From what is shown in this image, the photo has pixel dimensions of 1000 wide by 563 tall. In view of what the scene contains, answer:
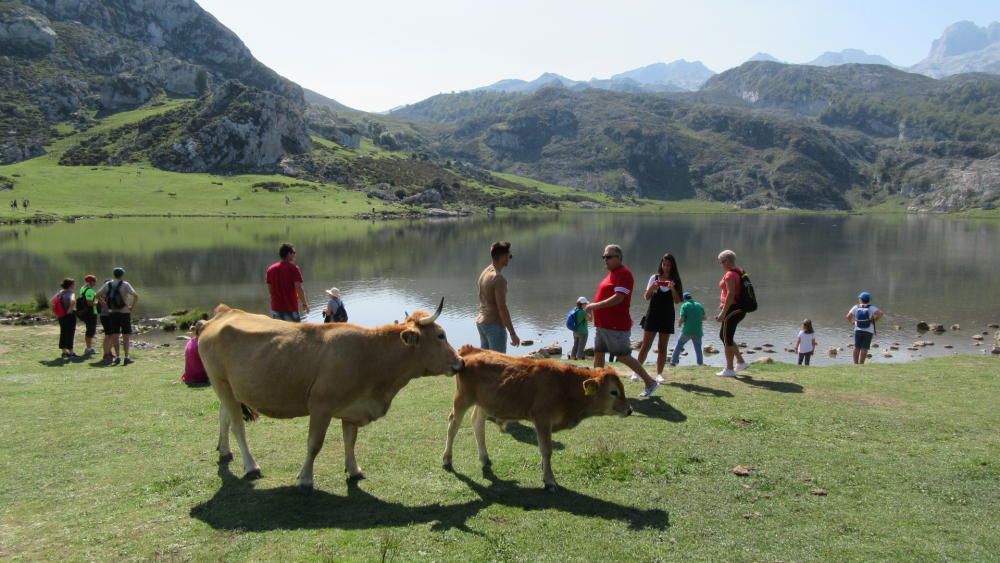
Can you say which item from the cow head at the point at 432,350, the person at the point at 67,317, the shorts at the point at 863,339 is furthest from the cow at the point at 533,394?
the person at the point at 67,317

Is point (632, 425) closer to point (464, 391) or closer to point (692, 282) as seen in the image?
point (464, 391)

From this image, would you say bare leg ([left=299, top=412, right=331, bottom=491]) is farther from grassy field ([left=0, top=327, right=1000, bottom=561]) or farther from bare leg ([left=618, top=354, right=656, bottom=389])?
bare leg ([left=618, top=354, right=656, bottom=389])

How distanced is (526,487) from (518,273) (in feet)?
170

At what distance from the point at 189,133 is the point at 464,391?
194564 mm

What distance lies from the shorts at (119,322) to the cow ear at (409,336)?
14738 mm

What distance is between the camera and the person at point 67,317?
63.5 feet

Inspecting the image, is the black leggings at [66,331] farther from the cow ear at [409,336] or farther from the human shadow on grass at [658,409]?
the human shadow on grass at [658,409]

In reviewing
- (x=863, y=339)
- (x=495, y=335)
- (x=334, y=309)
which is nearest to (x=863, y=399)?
(x=495, y=335)

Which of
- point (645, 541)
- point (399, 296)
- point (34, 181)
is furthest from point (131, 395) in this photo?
point (34, 181)

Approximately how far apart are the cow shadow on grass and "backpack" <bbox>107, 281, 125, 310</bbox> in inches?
519

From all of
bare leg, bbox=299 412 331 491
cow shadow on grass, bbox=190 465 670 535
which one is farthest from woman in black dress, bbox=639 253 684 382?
bare leg, bbox=299 412 331 491

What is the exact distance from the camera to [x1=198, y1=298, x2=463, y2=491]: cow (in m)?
8.38

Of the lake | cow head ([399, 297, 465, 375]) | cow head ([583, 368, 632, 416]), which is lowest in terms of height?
the lake

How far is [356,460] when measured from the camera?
30.5 ft
